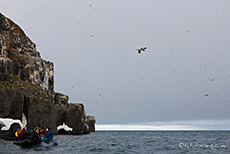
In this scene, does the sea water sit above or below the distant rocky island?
below

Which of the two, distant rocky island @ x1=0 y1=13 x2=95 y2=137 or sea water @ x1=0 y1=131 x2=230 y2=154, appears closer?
sea water @ x1=0 y1=131 x2=230 y2=154

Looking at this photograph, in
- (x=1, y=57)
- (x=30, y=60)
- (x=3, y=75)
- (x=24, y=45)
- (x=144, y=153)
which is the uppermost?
(x=24, y=45)

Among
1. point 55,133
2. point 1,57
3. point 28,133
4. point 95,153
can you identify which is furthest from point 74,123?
point 95,153

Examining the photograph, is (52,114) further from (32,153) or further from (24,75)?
(32,153)

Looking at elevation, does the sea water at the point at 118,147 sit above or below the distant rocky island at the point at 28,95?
below

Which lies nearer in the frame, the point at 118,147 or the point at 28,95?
the point at 118,147

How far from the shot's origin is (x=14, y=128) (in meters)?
63.2

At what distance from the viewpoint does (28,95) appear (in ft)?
268

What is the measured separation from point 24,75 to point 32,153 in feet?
278

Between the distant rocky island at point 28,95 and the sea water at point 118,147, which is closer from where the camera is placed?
the sea water at point 118,147

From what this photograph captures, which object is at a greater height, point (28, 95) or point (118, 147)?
point (28, 95)

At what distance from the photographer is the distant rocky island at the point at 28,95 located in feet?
212

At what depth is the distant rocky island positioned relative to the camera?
64562 mm

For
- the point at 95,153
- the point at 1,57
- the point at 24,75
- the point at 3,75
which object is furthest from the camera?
the point at 24,75
